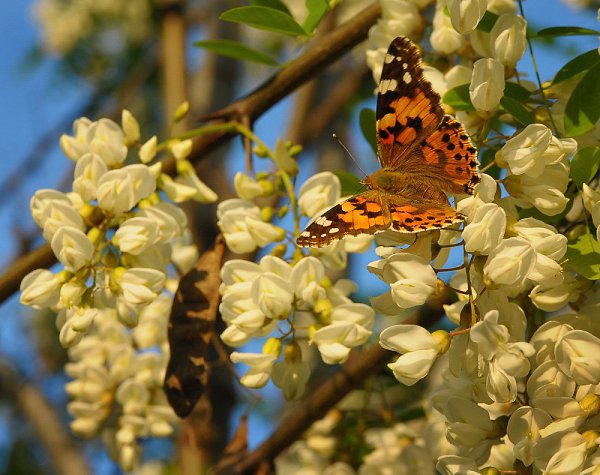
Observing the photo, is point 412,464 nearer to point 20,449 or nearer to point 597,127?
point 597,127

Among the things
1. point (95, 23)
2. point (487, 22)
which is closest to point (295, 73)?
point (487, 22)

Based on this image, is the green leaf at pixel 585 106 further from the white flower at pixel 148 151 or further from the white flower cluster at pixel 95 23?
the white flower cluster at pixel 95 23

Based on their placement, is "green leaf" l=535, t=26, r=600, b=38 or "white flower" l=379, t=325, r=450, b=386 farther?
"green leaf" l=535, t=26, r=600, b=38

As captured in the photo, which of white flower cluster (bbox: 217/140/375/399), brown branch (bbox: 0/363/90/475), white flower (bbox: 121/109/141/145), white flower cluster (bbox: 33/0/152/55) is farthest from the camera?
white flower cluster (bbox: 33/0/152/55)

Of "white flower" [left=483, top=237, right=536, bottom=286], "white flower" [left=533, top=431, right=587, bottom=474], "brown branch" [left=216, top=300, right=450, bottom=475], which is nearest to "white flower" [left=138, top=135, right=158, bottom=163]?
"brown branch" [left=216, top=300, right=450, bottom=475]

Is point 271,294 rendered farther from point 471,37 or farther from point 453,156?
point 471,37

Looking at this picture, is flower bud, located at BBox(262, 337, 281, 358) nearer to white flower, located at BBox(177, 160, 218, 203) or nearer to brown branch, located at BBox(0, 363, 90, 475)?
white flower, located at BBox(177, 160, 218, 203)
